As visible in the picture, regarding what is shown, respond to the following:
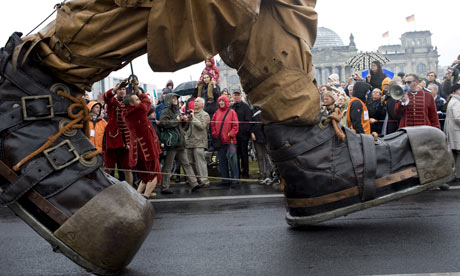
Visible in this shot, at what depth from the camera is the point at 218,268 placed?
2766 millimetres

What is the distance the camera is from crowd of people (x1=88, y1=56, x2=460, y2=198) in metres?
7.64

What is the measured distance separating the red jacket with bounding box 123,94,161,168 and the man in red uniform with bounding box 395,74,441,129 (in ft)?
14.1

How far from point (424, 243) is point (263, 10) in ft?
5.67

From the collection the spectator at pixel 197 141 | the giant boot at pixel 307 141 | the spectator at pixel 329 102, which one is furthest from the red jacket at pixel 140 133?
the giant boot at pixel 307 141

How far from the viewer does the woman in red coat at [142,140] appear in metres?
7.41

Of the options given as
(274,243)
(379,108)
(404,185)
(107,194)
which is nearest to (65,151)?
(107,194)

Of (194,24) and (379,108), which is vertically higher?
(194,24)

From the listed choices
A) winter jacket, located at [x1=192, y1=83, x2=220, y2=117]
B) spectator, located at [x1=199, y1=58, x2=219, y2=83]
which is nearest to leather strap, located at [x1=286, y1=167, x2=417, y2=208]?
winter jacket, located at [x1=192, y1=83, x2=220, y2=117]

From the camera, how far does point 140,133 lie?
756cm

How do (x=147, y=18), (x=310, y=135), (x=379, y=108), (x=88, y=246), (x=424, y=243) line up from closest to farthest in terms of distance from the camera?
(x=88, y=246) < (x=147, y=18) < (x=424, y=243) < (x=310, y=135) < (x=379, y=108)

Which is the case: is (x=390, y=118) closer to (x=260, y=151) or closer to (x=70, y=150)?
(x=260, y=151)

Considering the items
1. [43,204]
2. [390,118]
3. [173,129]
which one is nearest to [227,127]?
[173,129]

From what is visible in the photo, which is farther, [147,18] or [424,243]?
[424,243]

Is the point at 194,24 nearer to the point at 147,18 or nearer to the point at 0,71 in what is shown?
the point at 147,18
